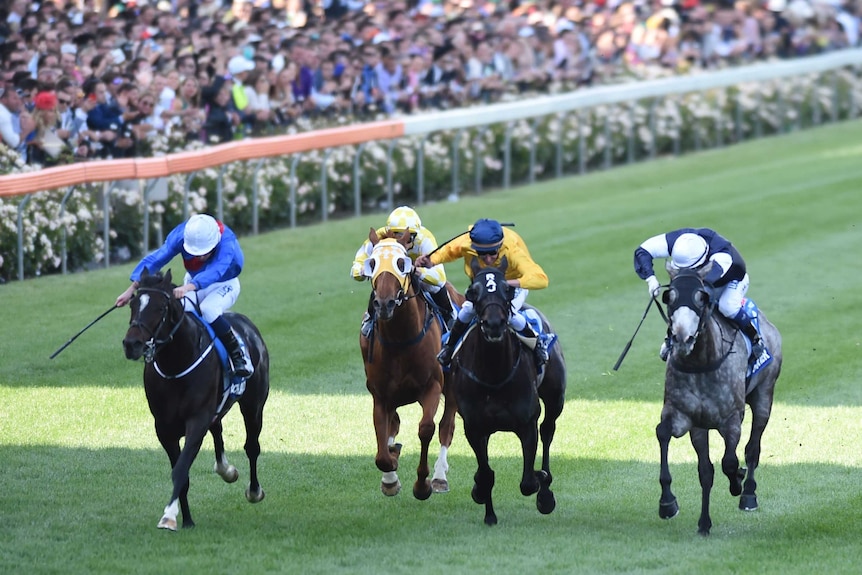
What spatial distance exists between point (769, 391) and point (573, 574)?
2486 mm

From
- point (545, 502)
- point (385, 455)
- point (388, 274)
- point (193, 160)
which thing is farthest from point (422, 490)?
point (193, 160)

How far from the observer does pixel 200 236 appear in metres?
8.47

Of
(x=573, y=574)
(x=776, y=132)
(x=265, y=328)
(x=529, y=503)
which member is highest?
(x=573, y=574)

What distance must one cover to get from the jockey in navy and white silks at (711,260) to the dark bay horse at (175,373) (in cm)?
244

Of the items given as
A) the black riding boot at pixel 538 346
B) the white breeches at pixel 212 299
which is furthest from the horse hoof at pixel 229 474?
the black riding boot at pixel 538 346

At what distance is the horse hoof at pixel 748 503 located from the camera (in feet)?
28.8

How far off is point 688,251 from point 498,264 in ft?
3.44

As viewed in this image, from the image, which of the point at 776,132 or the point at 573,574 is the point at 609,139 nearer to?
the point at 776,132

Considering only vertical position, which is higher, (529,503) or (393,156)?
(529,503)

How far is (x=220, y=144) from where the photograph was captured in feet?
55.4

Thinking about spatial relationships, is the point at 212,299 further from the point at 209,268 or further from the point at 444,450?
the point at 444,450

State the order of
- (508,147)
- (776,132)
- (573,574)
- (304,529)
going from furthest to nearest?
(776,132) → (508,147) → (304,529) → (573,574)

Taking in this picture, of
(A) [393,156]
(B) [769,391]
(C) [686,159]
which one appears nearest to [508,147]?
(A) [393,156]

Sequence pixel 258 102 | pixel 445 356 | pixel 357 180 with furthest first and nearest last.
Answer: pixel 357 180, pixel 258 102, pixel 445 356
